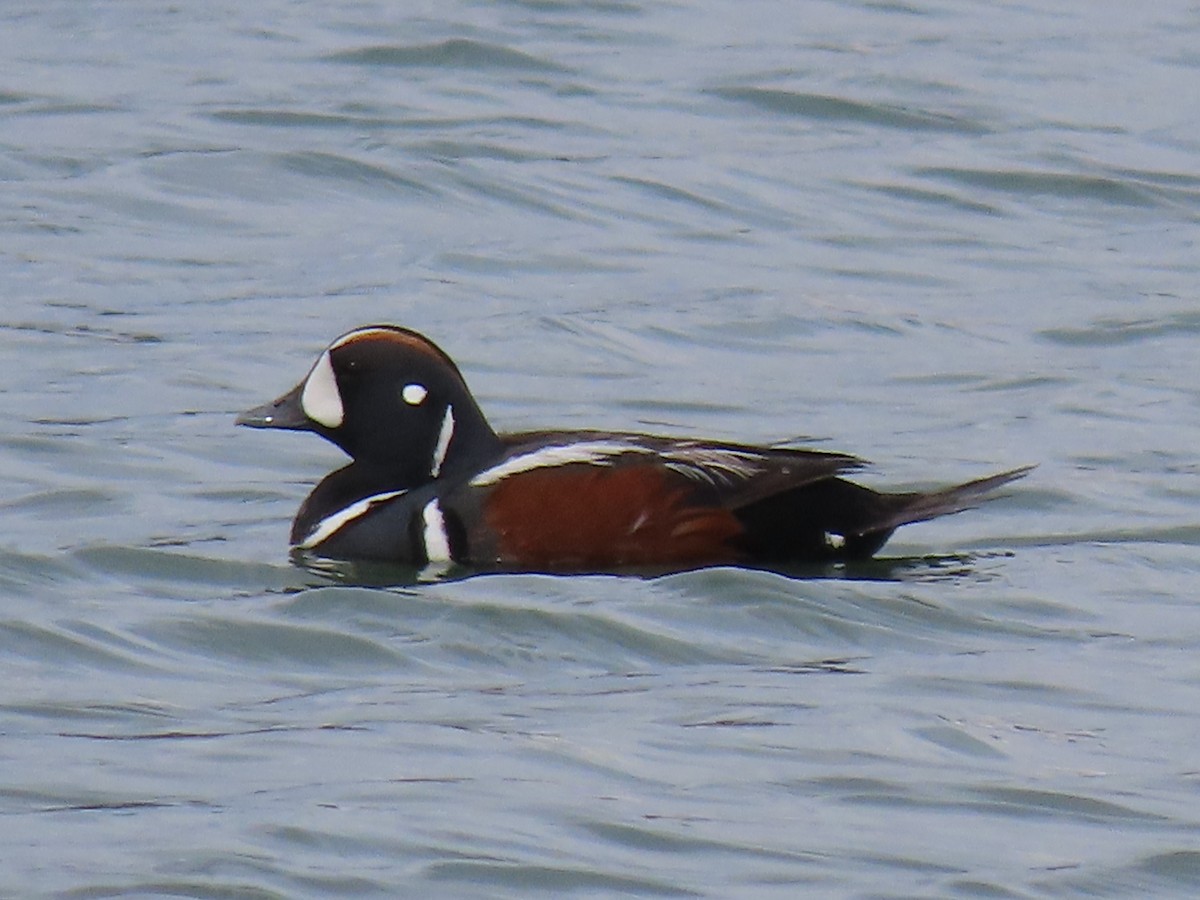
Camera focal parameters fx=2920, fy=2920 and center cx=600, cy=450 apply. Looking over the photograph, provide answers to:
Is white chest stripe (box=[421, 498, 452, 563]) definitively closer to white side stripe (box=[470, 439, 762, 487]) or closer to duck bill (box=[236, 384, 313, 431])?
white side stripe (box=[470, 439, 762, 487])

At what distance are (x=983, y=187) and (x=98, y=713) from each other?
8.30 m

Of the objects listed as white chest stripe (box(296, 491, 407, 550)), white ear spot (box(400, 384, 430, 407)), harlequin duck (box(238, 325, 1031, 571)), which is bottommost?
white chest stripe (box(296, 491, 407, 550))

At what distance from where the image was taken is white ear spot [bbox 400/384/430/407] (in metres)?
8.02

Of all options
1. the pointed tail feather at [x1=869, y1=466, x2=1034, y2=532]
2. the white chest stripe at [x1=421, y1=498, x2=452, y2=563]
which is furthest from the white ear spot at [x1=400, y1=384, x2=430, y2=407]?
the pointed tail feather at [x1=869, y1=466, x2=1034, y2=532]

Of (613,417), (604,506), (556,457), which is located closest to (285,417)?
(556,457)

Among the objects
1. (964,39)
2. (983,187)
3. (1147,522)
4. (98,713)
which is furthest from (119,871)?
(964,39)

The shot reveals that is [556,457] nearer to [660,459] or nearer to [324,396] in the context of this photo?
[660,459]

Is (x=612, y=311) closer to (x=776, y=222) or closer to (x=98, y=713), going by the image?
(x=776, y=222)

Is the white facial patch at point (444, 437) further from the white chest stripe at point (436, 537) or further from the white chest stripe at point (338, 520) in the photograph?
the white chest stripe at point (436, 537)

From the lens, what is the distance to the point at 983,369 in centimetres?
1062

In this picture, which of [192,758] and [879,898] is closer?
[879,898]

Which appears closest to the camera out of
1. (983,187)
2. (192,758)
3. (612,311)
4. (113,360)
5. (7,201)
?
(192,758)

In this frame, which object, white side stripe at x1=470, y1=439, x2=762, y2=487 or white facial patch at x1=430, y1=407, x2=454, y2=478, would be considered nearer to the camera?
white side stripe at x1=470, y1=439, x2=762, y2=487

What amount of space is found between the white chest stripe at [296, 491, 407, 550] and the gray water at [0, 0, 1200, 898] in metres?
0.17
